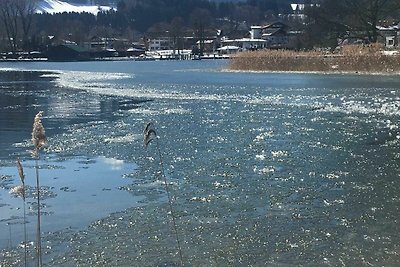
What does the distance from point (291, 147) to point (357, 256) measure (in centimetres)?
495

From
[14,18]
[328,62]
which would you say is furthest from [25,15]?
[328,62]

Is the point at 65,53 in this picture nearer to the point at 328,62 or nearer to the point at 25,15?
the point at 25,15

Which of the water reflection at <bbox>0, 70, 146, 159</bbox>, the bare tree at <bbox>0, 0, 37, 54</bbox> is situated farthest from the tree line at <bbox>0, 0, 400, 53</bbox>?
the water reflection at <bbox>0, 70, 146, 159</bbox>

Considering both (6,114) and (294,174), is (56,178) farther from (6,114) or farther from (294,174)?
(6,114)

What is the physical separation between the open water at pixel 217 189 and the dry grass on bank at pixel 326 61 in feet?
57.2

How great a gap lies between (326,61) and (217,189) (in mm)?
29226

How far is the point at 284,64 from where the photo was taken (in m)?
36.8

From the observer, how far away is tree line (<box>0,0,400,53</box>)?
2032 inches

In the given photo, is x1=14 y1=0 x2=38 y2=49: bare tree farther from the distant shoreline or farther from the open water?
the open water

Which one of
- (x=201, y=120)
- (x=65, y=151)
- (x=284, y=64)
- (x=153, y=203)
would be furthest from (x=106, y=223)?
(x=284, y=64)

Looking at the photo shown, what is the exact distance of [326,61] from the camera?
114 ft

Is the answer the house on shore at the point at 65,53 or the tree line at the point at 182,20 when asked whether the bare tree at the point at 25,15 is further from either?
the house on shore at the point at 65,53

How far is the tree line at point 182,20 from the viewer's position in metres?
51.6

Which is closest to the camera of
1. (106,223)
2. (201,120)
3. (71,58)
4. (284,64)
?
(106,223)
